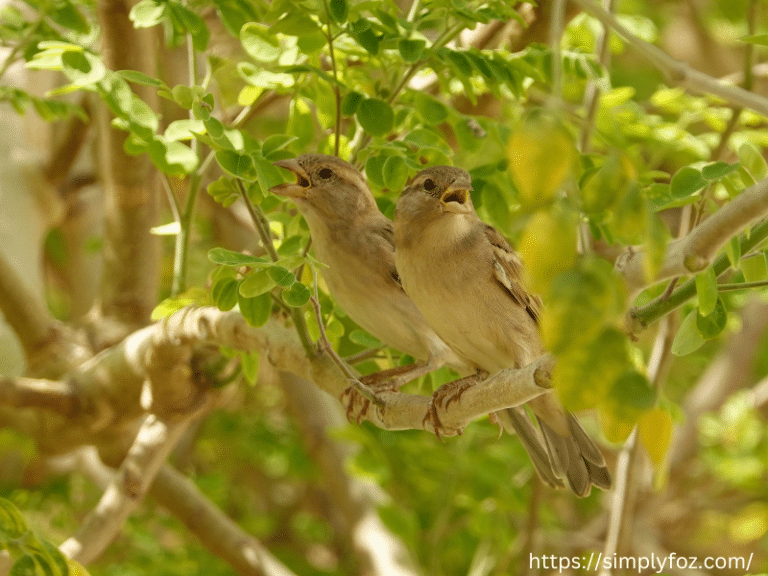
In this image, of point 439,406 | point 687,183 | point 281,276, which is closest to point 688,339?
point 687,183

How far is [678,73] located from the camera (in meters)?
0.98

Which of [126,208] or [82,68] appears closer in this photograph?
[82,68]

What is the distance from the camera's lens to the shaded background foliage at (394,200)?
82 centimetres

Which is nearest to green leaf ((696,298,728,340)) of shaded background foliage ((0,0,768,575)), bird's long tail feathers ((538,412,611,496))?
shaded background foliage ((0,0,768,575))

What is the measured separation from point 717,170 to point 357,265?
3.78ft

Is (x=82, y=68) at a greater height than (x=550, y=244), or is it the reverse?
(x=550, y=244)

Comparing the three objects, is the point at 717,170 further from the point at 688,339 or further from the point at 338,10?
the point at 338,10

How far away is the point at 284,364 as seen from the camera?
2.19 m

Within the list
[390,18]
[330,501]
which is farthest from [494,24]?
[330,501]

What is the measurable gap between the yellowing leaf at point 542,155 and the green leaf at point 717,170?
0.85 m

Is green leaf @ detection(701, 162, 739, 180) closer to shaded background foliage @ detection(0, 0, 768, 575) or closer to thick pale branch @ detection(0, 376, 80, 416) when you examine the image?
shaded background foliage @ detection(0, 0, 768, 575)

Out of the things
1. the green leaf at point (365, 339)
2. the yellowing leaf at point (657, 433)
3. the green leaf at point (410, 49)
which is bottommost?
the green leaf at point (365, 339)

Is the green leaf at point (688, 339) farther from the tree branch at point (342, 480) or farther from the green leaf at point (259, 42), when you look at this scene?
the tree branch at point (342, 480)

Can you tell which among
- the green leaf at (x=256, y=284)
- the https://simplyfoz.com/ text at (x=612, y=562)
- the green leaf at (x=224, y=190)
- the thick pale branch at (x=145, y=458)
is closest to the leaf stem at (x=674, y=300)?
the green leaf at (x=256, y=284)
